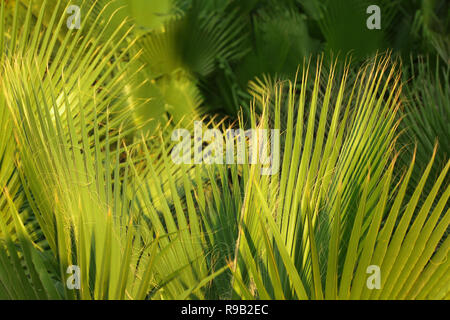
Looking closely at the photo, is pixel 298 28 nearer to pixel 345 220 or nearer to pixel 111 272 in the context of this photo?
pixel 345 220

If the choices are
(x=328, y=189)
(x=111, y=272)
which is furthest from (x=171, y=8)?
(x=111, y=272)

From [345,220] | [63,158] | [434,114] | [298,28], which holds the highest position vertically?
[298,28]

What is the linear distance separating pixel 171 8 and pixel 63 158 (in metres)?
2.61

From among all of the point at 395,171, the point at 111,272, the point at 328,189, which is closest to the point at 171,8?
the point at 395,171

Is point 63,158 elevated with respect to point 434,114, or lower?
lower

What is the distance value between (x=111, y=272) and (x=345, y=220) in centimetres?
59

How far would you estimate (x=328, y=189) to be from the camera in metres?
1.36

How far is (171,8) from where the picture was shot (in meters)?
3.65

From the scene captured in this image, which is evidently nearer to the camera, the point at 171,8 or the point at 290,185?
the point at 290,185

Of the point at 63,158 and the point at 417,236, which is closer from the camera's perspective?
the point at 417,236

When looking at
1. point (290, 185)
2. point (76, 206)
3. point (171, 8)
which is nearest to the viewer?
point (76, 206)
